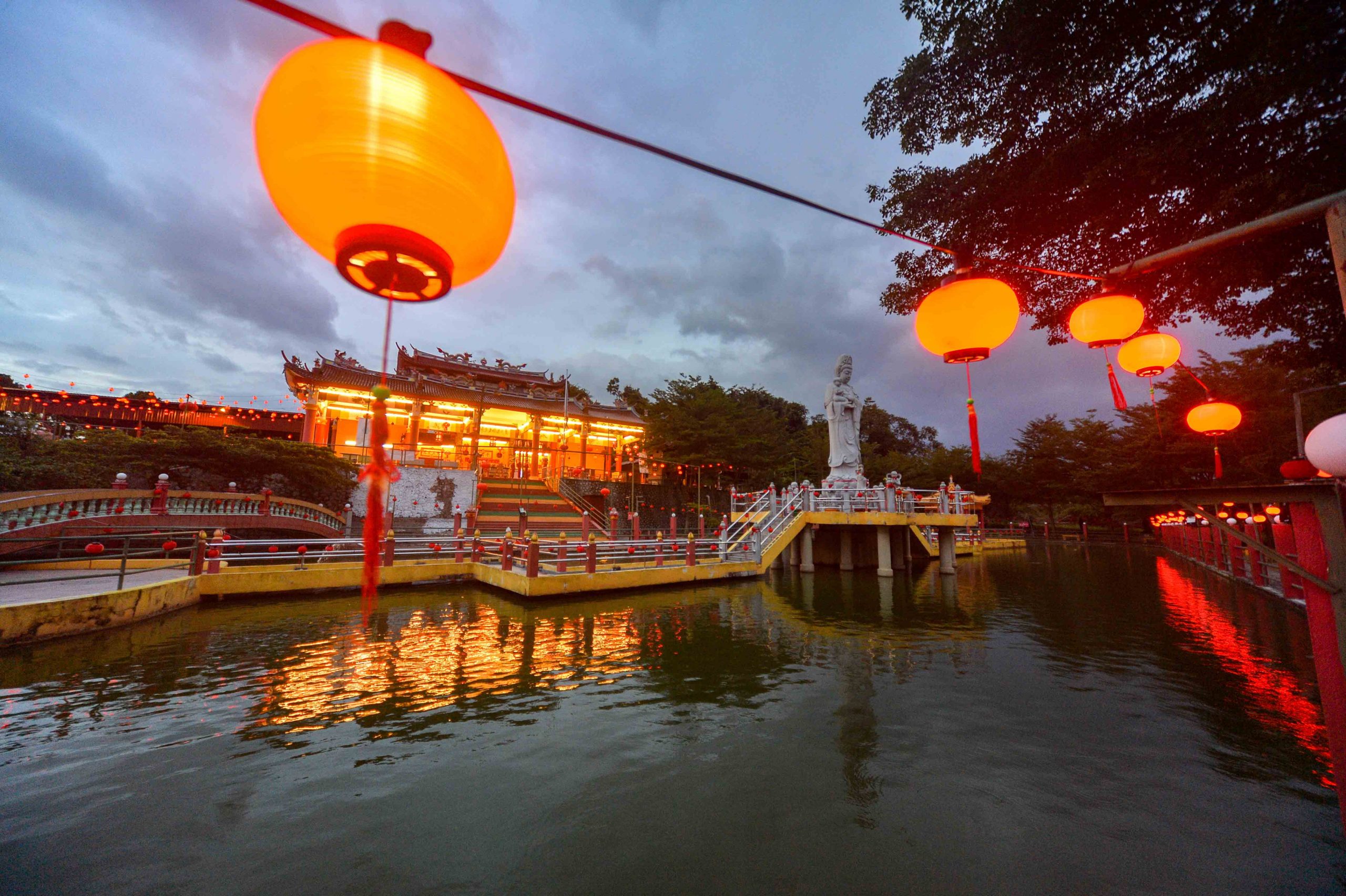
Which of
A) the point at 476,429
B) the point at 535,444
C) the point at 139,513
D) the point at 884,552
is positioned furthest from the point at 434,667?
the point at 535,444

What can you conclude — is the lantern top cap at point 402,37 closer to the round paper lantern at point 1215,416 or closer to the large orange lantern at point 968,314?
the large orange lantern at point 968,314

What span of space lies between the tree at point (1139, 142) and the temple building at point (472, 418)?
1965 cm

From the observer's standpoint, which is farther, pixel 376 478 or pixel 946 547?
pixel 946 547

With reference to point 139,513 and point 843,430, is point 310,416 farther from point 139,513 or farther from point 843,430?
point 843,430

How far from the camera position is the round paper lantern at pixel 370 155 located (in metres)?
2.23

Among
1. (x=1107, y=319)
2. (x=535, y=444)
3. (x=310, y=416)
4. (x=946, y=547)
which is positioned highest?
(x=310, y=416)

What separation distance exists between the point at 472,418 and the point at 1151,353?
2668cm

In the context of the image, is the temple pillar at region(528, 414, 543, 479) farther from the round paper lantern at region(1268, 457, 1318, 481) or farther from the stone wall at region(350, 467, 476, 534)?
the round paper lantern at region(1268, 457, 1318, 481)

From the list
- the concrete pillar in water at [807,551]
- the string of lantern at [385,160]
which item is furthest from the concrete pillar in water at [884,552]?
the string of lantern at [385,160]

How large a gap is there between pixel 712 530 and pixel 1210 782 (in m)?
21.9

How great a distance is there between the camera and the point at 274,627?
27.5 feet

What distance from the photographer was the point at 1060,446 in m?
37.0

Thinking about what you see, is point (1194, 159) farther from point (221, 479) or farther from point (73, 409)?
point (73, 409)

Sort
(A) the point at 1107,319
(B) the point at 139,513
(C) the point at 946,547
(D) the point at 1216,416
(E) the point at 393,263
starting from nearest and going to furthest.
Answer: (E) the point at 393,263
(A) the point at 1107,319
(D) the point at 1216,416
(B) the point at 139,513
(C) the point at 946,547
